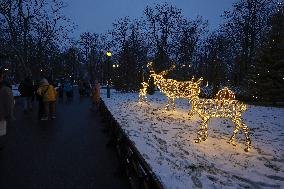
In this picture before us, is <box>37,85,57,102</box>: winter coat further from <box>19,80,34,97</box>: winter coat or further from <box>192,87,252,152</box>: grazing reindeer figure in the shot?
<box>192,87,252,152</box>: grazing reindeer figure

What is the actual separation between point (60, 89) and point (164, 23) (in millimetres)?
19527

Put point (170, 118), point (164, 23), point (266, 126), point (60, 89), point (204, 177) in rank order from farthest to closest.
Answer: point (164, 23) < point (60, 89) < point (170, 118) < point (266, 126) < point (204, 177)

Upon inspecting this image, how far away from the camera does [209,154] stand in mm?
9945

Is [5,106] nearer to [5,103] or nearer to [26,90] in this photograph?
[5,103]

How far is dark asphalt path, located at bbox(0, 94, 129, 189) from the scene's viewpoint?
298 inches

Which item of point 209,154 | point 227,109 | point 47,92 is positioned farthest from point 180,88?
point 209,154

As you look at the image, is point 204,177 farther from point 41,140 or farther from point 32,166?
point 41,140

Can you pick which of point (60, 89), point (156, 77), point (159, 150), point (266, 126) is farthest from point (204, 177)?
point (60, 89)

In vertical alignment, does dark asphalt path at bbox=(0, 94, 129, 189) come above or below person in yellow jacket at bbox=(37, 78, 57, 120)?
below

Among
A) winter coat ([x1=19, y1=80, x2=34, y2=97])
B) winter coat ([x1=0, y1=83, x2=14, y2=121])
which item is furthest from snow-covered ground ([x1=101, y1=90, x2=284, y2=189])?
winter coat ([x1=19, y1=80, x2=34, y2=97])

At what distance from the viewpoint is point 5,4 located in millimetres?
37125

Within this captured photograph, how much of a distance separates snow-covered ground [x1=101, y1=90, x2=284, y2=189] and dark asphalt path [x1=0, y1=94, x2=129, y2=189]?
1043 mm

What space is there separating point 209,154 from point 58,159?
152 inches

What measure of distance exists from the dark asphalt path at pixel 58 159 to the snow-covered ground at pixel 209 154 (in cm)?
104
